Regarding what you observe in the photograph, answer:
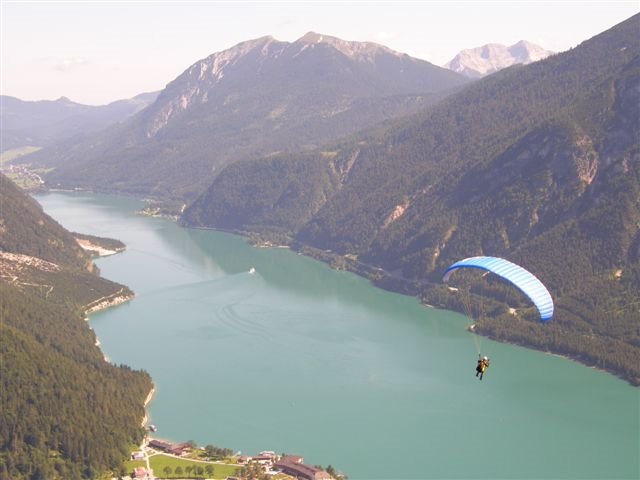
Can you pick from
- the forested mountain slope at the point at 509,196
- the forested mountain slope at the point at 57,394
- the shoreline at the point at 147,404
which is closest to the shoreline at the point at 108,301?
the forested mountain slope at the point at 57,394

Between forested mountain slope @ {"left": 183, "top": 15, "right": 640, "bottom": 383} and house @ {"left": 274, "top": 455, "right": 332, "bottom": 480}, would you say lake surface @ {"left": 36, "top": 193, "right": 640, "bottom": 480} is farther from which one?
forested mountain slope @ {"left": 183, "top": 15, "right": 640, "bottom": 383}

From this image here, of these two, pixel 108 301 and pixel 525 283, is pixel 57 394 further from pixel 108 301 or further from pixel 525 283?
pixel 108 301

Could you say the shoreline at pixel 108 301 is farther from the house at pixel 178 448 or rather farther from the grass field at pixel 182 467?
the grass field at pixel 182 467

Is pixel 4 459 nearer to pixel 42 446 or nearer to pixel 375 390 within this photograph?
pixel 42 446

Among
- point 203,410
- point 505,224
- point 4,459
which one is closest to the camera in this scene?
point 4,459

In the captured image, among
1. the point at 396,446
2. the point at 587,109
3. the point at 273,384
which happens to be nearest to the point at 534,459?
the point at 396,446

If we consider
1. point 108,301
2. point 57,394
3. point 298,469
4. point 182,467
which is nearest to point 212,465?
point 182,467

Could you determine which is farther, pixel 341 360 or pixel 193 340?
pixel 193 340
